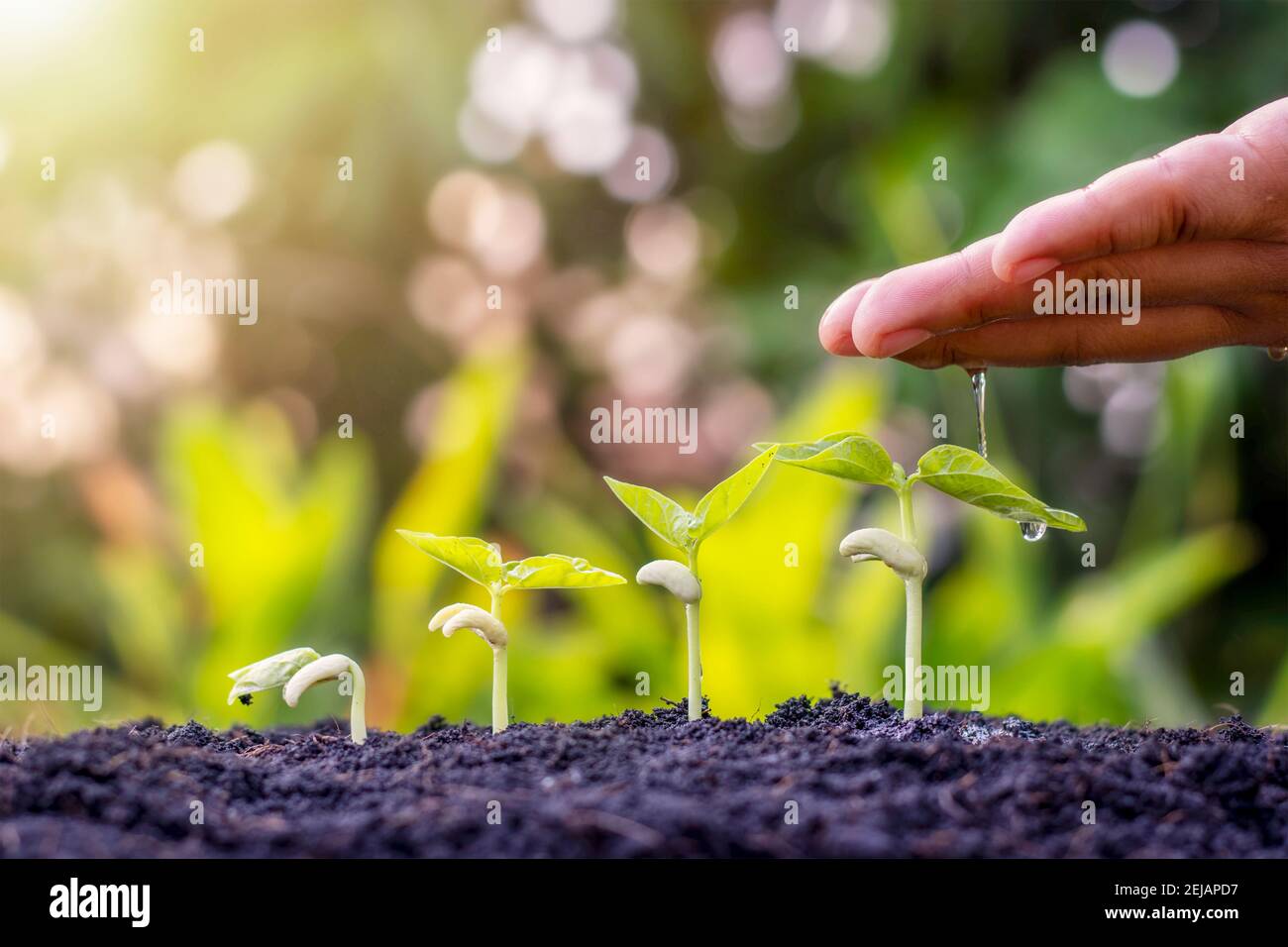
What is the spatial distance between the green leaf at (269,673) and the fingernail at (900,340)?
625 millimetres

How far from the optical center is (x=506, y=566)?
3.28 ft

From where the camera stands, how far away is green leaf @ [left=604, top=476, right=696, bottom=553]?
3.25 feet

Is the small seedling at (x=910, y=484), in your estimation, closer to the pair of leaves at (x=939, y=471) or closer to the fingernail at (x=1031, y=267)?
the pair of leaves at (x=939, y=471)

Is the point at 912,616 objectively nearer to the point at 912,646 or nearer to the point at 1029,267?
the point at 912,646

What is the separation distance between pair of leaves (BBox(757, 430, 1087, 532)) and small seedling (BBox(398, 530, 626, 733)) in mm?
224

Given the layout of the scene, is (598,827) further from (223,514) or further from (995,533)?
(995,533)

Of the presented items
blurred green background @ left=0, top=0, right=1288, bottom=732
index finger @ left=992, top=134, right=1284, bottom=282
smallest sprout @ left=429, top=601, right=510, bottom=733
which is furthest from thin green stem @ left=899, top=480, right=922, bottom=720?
blurred green background @ left=0, top=0, right=1288, bottom=732

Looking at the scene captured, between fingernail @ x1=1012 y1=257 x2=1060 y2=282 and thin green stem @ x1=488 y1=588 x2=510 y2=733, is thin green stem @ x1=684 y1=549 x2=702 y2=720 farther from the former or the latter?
fingernail @ x1=1012 y1=257 x2=1060 y2=282

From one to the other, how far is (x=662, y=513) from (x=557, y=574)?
121 mm

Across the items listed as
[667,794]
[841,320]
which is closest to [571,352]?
[841,320]

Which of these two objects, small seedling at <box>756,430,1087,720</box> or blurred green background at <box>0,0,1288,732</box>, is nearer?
small seedling at <box>756,430,1087,720</box>
